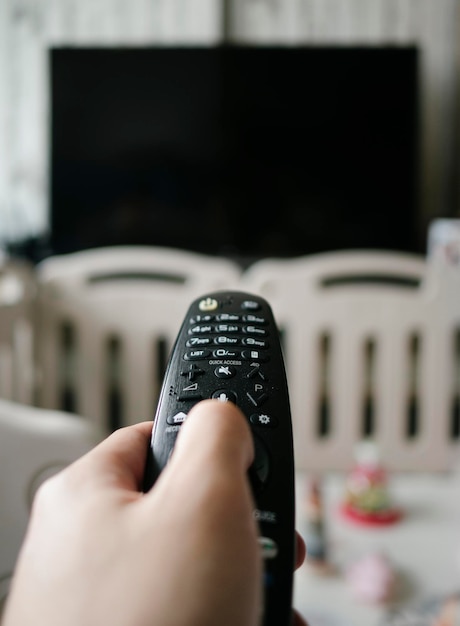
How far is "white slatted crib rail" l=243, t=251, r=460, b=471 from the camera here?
109 centimetres

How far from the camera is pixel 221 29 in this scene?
227 cm

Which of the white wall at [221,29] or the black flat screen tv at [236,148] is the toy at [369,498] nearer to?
the black flat screen tv at [236,148]

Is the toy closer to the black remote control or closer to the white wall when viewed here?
the black remote control

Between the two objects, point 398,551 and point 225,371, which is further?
point 398,551

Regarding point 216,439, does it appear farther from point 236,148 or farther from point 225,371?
point 236,148

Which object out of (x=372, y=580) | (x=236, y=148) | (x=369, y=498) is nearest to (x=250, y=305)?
(x=372, y=580)

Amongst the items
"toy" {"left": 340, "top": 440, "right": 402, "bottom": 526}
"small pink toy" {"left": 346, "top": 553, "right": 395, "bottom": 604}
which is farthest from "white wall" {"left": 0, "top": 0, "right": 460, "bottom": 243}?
"small pink toy" {"left": 346, "top": 553, "right": 395, "bottom": 604}

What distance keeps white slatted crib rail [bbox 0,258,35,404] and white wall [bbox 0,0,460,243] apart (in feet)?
4.25

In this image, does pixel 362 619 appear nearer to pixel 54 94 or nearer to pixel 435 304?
pixel 435 304

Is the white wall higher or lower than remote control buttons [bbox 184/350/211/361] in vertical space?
higher

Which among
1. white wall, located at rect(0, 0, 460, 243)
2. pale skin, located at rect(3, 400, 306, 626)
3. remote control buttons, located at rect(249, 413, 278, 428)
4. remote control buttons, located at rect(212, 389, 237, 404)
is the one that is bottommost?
pale skin, located at rect(3, 400, 306, 626)

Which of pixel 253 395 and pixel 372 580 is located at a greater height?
pixel 253 395

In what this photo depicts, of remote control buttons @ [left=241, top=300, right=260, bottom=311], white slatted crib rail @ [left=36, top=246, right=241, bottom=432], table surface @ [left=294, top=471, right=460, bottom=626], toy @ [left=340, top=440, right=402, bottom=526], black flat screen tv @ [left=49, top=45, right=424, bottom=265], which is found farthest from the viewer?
black flat screen tv @ [left=49, top=45, right=424, bottom=265]

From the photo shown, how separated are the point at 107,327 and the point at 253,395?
0.88m
